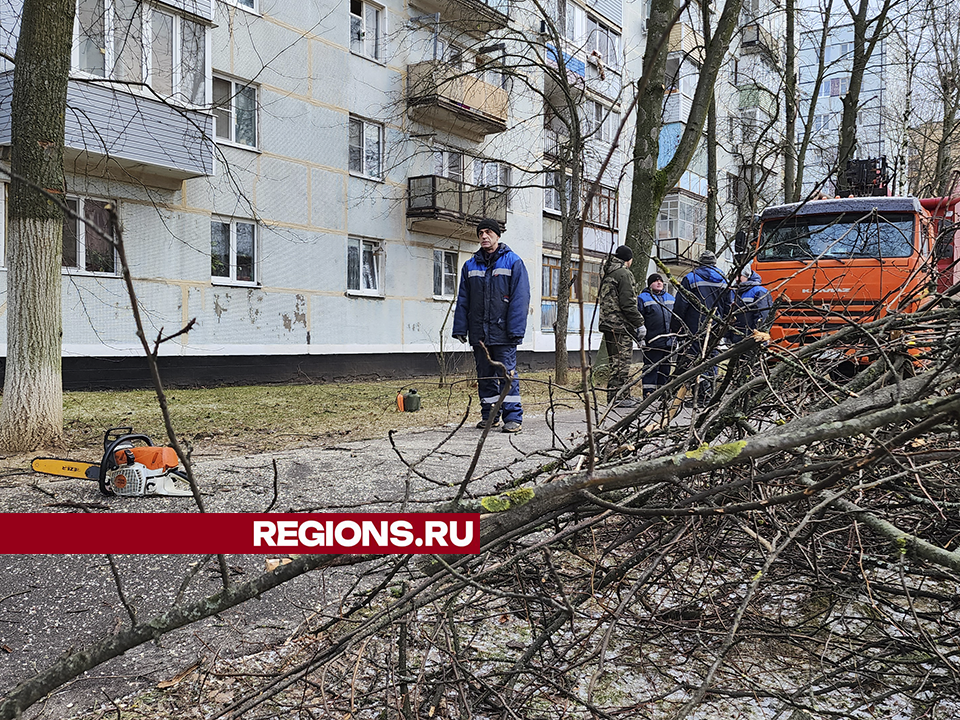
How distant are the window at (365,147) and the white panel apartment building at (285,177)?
5 cm

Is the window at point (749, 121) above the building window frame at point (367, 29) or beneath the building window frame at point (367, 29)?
above

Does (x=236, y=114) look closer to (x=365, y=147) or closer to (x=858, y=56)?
(x=365, y=147)

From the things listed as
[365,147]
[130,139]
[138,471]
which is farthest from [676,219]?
[138,471]

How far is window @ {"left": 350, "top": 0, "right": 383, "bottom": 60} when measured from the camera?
18.5 metres

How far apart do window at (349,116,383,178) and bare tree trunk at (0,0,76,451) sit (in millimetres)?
12215

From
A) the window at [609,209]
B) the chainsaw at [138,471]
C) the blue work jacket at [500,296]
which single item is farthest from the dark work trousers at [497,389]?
the chainsaw at [138,471]

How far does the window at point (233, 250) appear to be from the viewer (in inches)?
596

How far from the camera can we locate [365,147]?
18734mm

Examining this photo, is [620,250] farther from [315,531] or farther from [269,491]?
[315,531]

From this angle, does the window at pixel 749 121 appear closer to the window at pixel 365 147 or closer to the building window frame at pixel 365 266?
the window at pixel 365 147

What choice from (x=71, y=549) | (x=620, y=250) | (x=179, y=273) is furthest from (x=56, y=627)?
(x=179, y=273)

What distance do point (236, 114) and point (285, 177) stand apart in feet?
5.11

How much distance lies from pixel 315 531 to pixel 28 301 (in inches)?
200

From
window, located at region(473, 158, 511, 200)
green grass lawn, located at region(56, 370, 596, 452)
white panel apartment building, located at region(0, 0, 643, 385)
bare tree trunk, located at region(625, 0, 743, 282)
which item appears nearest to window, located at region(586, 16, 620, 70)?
→ white panel apartment building, located at region(0, 0, 643, 385)
